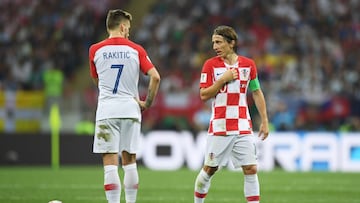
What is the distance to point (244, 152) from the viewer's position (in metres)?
10.2

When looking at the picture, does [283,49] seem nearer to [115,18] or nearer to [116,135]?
[115,18]

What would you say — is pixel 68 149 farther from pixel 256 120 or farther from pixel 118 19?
pixel 118 19

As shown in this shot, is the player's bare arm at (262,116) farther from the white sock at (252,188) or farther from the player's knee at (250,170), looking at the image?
the white sock at (252,188)

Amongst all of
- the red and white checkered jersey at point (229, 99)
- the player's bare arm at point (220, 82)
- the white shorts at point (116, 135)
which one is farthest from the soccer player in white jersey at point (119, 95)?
the red and white checkered jersey at point (229, 99)

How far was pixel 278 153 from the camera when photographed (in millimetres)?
21656

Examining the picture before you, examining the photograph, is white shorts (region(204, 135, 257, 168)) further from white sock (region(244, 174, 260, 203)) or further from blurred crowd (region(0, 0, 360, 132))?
blurred crowd (region(0, 0, 360, 132))

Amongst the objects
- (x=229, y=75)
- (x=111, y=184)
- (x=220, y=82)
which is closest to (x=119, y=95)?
(x=111, y=184)

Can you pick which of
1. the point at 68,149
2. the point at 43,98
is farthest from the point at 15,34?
the point at 68,149

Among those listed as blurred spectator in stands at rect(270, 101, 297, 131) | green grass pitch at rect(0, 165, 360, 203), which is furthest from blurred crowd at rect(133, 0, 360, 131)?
green grass pitch at rect(0, 165, 360, 203)

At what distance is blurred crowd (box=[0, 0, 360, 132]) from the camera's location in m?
24.1

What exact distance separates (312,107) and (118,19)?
14.7m

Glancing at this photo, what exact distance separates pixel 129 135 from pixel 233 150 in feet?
3.88

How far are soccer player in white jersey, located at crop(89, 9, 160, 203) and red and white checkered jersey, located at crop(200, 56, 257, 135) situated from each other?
70cm

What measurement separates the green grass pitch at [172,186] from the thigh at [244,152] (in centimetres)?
270
